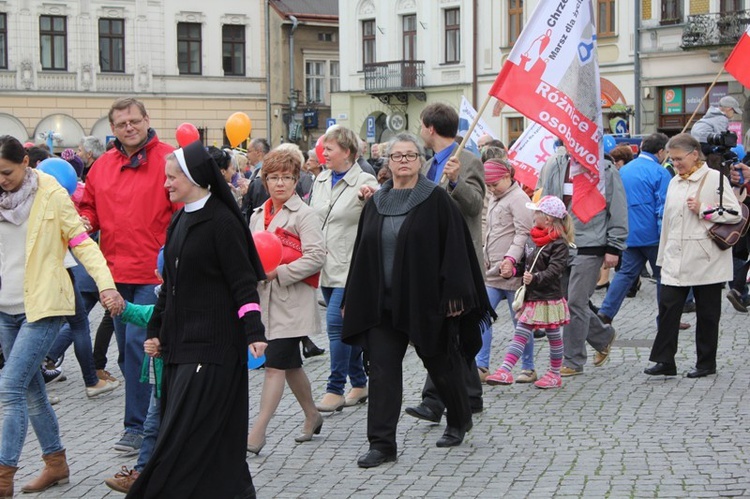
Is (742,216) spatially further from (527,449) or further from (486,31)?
(486,31)

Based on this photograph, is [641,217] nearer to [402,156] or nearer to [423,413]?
[423,413]

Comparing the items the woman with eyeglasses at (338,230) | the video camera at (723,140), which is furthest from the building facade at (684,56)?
the woman with eyeglasses at (338,230)

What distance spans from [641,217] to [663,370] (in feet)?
10.4

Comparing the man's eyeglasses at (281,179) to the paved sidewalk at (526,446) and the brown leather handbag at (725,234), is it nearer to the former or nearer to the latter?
the paved sidewalk at (526,446)

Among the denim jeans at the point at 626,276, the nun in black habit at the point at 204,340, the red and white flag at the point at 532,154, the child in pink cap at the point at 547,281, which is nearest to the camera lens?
the nun in black habit at the point at 204,340

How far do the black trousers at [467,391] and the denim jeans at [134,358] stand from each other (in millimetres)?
1859

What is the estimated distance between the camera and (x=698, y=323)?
9977mm

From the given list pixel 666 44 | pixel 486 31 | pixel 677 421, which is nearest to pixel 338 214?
pixel 677 421

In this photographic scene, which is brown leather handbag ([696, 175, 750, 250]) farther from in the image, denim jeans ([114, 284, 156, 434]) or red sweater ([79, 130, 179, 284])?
denim jeans ([114, 284, 156, 434])

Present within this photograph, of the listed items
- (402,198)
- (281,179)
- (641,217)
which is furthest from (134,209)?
(641,217)

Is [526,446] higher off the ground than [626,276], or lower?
lower

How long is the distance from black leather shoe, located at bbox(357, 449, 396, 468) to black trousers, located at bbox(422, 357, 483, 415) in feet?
2.88

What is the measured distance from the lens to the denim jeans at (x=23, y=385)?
6.72 m

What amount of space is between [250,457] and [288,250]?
4.22ft
